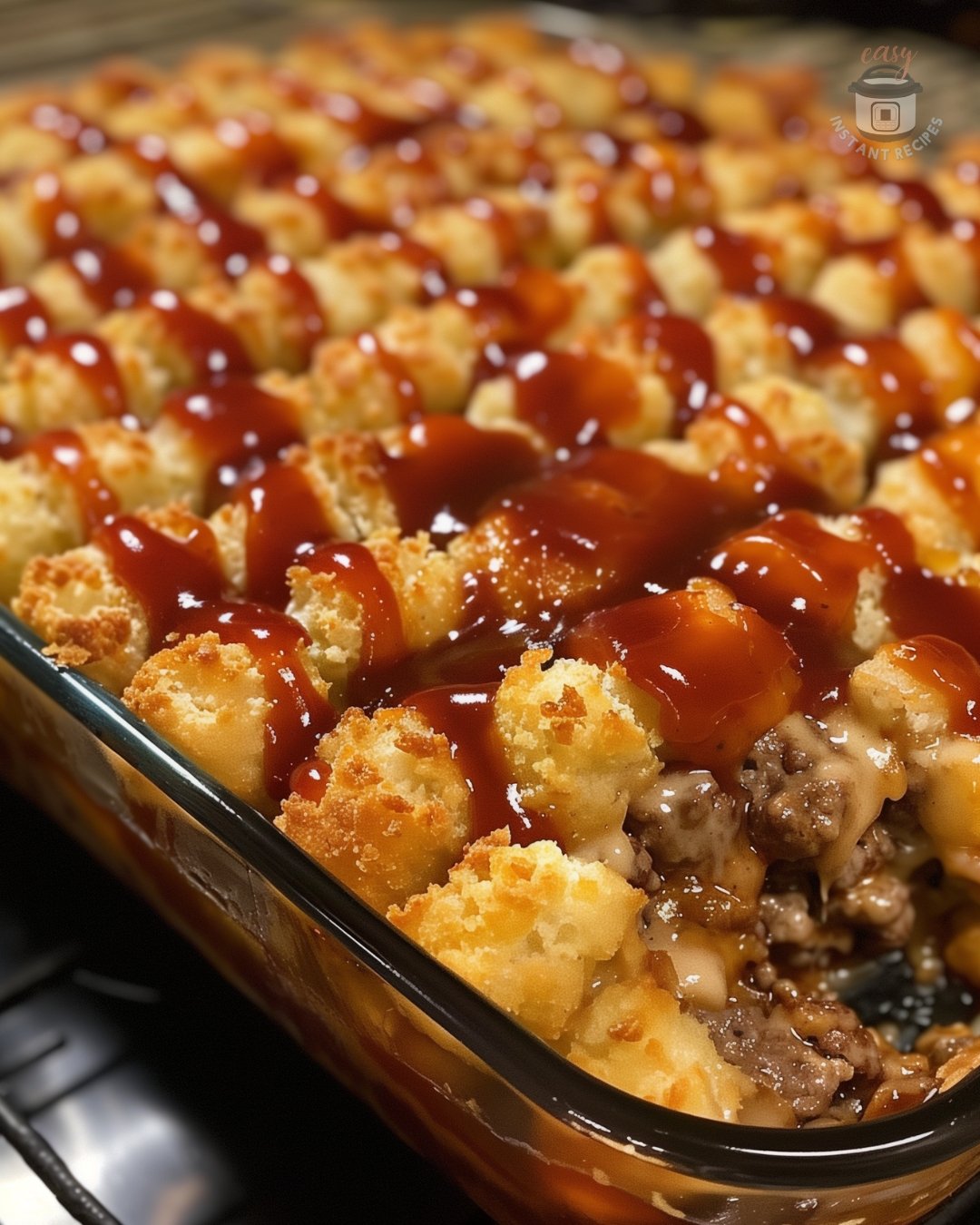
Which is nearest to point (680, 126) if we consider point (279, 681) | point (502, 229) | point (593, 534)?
point (502, 229)

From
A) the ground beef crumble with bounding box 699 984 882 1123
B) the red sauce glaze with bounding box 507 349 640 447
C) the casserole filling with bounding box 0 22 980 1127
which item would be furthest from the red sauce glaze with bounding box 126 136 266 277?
the ground beef crumble with bounding box 699 984 882 1123

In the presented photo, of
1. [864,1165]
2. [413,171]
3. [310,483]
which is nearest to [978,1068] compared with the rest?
[864,1165]

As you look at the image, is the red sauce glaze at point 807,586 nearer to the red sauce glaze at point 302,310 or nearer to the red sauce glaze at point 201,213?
the red sauce glaze at point 302,310

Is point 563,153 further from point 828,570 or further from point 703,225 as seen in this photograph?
point 828,570

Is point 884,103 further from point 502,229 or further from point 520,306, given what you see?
point 520,306

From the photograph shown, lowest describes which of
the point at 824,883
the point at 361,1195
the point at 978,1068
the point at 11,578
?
the point at 361,1195

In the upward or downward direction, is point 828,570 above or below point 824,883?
above

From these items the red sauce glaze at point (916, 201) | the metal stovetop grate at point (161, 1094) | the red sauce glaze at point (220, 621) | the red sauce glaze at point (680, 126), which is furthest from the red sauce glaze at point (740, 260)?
the metal stovetop grate at point (161, 1094)

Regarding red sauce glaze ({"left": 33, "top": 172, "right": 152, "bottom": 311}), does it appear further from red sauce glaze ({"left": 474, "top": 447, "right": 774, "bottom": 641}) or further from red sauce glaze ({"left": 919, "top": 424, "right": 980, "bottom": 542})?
red sauce glaze ({"left": 919, "top": 424, "right": 980, "bottom": 542})
